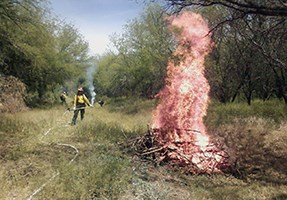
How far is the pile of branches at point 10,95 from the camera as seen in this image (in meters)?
23.6

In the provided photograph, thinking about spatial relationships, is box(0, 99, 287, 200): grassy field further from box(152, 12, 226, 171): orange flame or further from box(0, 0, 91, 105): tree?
box(0, 0, 91, 105): tree

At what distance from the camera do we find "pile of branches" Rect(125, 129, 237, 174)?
10523 mm

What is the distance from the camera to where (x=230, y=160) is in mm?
10992

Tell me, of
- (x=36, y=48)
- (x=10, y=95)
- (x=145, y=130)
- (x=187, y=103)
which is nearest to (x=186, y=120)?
(x=187, y=103)

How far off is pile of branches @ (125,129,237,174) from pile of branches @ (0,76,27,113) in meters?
14.6

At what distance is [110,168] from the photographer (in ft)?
26.9

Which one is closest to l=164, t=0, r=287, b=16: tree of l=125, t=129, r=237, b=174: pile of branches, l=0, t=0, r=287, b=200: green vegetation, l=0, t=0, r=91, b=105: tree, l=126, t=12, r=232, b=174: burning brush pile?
l=0, t=0, r=287, b=200: green vegetation

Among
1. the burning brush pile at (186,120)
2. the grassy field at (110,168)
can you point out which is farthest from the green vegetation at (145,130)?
the burning brush pile at (186,120)

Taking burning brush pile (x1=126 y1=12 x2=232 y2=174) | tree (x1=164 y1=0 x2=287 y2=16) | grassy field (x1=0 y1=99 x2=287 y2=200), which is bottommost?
grassy field (x1=0 y1=99 x2=287 y2=200)

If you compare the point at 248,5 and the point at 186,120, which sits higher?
the point at 248,5

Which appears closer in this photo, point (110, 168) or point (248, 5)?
point (110, 168)

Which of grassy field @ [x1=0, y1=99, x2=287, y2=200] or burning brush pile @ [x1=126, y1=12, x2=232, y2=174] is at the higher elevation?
burning brush pile @ [x1=126, y1=12, x2=232, y2=174]

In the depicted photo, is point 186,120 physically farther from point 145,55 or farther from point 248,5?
point 145,55

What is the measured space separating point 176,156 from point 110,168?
328 centimetres
